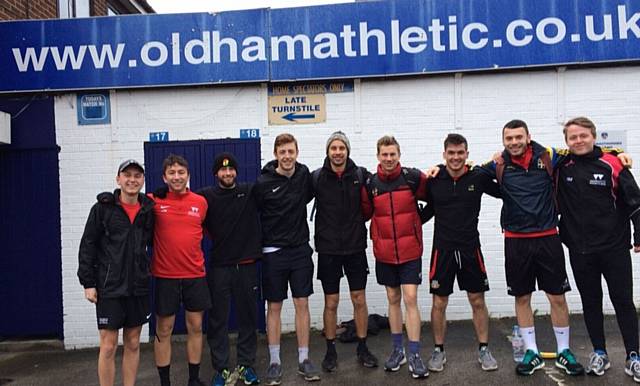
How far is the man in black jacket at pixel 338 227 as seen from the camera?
4.33 metres

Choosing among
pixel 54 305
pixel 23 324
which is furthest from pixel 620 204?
pixel 23 324

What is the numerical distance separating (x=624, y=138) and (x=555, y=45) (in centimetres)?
135

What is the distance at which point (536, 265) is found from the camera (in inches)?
165

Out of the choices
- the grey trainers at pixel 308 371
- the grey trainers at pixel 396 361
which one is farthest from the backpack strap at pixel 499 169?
the grey trainers at pixel 308 371

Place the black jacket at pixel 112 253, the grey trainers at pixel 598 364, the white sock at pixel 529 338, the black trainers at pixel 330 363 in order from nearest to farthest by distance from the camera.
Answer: the black jacket at pixel 112 253, the grey trainers at pixel 598 364, the white sock at pixel 529 338, the black trainers at pixel 330 363

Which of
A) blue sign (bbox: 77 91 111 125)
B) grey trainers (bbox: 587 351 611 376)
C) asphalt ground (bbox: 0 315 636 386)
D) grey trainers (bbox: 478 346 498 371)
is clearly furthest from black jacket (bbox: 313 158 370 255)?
blue sign (bbox: 77 91 111 125)

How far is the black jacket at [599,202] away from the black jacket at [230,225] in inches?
105

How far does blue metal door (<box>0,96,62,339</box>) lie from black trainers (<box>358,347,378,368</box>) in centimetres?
378

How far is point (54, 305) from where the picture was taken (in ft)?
19.9

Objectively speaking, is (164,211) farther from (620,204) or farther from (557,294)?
(620,204)

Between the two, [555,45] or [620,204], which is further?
[555,45]

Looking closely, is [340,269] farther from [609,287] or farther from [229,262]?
[609,287]

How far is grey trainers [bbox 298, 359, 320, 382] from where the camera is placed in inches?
168

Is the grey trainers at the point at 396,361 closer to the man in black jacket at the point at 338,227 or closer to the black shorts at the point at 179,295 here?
the man in black jacket at the point at 338,227
